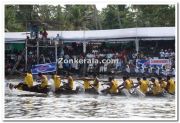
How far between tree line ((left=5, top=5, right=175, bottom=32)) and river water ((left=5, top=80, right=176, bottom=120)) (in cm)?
196

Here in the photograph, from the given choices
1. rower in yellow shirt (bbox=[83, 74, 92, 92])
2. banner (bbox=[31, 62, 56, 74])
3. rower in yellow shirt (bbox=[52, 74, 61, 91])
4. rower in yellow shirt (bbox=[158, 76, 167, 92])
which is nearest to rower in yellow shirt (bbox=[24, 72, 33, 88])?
banner (bbox=[31, 62, 56, 74])

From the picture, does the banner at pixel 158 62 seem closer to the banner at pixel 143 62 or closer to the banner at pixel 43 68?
the banner at pixel 143 62

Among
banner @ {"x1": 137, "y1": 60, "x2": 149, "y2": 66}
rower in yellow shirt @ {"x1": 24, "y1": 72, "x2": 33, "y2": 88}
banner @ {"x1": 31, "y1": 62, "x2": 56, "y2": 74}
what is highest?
banner @ {"x1": 137, "y1": 60, "x2": 149, "y2": 66}

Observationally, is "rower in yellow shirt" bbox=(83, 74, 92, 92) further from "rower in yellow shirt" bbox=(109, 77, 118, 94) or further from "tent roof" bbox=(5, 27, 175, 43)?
"tent roof" bbox=(5, 27, 175, 43)

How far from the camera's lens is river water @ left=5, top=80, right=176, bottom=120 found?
49.6 feet

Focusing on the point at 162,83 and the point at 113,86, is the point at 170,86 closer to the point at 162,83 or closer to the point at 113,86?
the point at 162,83

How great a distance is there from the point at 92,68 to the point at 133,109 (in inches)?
71.2

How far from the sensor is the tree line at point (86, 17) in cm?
1675

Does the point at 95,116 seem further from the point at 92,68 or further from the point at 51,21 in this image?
the point at 51,21

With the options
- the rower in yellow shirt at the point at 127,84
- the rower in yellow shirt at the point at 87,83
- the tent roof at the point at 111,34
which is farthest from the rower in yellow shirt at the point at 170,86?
the rower in yellow shirt at the point at 87,83

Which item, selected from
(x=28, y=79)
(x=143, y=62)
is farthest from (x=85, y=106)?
(x=143, y=62)

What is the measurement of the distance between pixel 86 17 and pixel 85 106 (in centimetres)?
356

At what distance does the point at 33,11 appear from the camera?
1706 centimetres

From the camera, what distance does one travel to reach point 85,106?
53.0 ft
